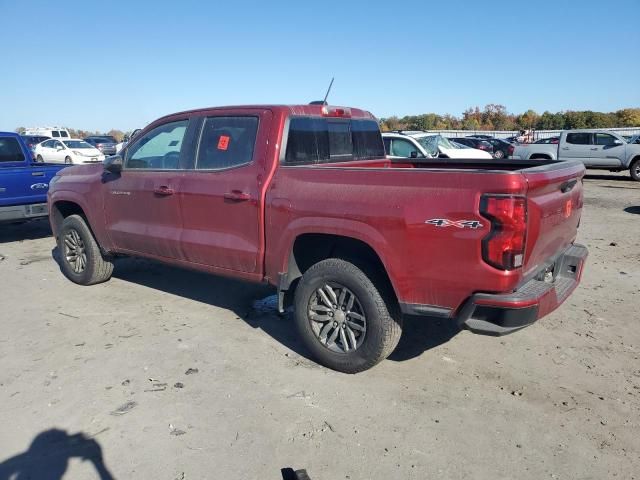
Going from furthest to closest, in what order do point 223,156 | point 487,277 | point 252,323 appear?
1. point 252,323
2. point 223,156
3. point 487,277

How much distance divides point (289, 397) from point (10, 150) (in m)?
8.56

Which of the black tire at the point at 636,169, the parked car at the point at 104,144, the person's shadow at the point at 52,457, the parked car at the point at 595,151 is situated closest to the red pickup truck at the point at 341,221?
the person's shadow at the point at 52,457

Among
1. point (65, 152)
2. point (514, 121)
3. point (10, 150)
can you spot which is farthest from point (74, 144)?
point (514, 121)

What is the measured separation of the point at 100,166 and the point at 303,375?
332cm

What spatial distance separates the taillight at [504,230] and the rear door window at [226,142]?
2021mm

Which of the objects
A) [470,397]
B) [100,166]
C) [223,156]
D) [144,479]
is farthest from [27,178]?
[470,397]

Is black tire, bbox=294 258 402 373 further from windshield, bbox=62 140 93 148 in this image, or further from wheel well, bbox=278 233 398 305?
windshield, bbox=62 140 93 148

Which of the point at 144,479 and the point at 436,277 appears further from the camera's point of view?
the point at 436,277

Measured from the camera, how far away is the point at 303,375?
12.5 ft

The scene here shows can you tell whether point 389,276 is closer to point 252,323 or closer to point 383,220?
point 383,220

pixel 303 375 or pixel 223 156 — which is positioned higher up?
pixel 223 156

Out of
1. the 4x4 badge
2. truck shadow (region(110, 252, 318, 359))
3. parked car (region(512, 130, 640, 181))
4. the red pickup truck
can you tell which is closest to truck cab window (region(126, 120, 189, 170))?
the red pickup truck

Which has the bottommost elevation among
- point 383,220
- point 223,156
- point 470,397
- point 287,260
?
point 470,397

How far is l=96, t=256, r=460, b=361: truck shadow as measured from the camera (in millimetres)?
4376
